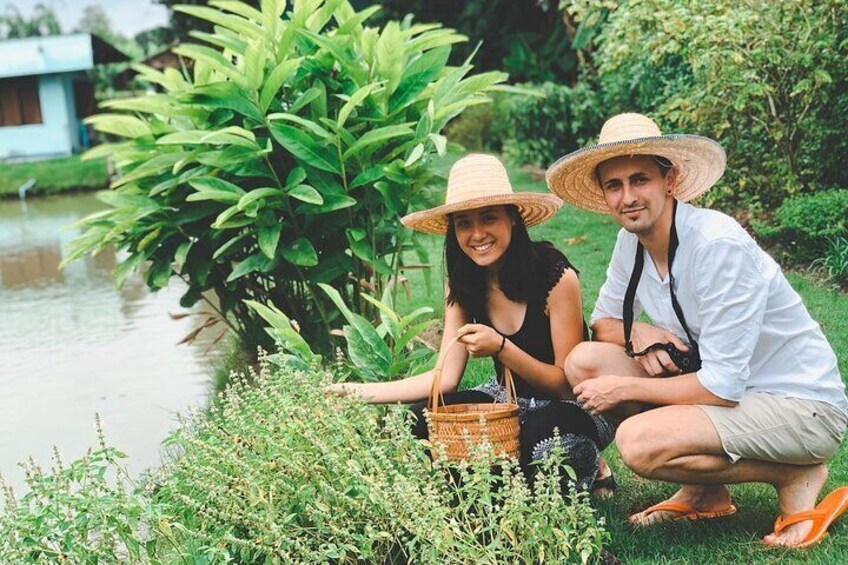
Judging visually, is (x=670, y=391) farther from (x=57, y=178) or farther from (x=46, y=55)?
(x=46, y=55)

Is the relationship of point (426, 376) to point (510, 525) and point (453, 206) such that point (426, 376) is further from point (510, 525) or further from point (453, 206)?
point (510, 525)

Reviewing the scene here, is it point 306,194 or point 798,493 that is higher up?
point 306,194

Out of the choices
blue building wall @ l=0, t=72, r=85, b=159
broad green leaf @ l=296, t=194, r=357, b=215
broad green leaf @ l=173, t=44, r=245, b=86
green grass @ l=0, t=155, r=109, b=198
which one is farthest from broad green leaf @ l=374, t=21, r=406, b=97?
blue building wall @ l=0, t=72, r=85, b=159

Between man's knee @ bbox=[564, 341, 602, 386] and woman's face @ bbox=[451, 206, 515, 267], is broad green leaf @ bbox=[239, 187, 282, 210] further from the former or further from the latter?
man's knee @ bbox=[564, 341, 602, 386]

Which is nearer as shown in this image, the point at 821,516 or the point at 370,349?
the point at 821,516

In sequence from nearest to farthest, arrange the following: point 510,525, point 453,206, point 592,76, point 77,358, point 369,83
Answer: point 510,525 → point 453,206 → point 369,83 → point 77,358 → point 592,76

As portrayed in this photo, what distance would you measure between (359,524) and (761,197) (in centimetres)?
583

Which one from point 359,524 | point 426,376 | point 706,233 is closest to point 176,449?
point 426,376

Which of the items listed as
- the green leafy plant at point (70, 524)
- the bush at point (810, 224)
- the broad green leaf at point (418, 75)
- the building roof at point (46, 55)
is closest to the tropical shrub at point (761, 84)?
the bush at point (810, 224)

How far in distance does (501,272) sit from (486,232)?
163 millimetres

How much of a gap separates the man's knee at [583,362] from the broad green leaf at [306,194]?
1624 millimetres

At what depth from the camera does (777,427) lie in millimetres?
3141

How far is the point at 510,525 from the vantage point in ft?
9.48

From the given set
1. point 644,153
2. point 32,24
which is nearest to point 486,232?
point 644,153
